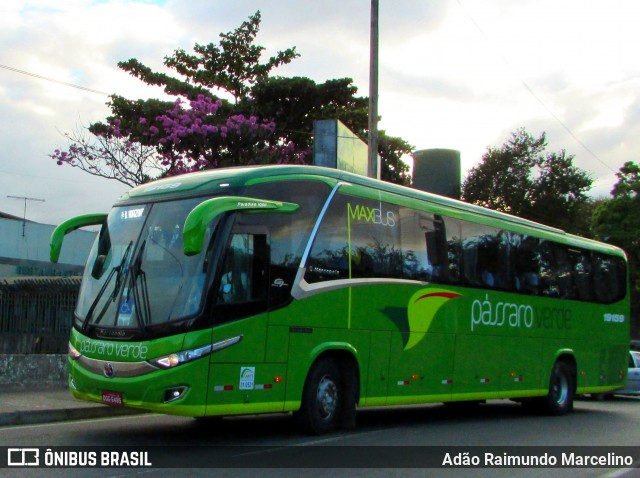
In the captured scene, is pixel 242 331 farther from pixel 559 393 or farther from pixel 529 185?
pixel 529 185

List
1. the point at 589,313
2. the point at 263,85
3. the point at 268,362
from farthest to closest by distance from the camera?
1. the point at 263,85
2. the point at 589,313
3. the point at 268,362

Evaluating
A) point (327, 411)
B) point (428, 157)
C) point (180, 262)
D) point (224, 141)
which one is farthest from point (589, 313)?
point (428, 157)

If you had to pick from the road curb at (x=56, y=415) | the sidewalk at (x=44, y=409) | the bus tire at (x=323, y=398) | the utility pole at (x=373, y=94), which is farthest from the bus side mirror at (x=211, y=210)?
the utility pole at (x=373, y=94)

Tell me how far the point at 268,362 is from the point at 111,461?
2.28 meters

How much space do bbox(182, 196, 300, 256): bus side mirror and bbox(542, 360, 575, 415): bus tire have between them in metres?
8.38

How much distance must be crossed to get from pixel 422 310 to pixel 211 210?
4.97 metres

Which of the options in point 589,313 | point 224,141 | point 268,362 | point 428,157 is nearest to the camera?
point 268,362

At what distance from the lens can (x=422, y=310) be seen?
42.7 ft

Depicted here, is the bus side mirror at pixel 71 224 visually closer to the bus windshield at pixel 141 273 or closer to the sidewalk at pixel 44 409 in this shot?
the bus windshield at pixel 141 273

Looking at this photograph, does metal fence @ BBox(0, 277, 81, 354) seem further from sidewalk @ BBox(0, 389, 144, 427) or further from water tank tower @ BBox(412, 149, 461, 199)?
water tank tower @ BBox(412, 149, 461, 199)

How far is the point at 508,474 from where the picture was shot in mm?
8977

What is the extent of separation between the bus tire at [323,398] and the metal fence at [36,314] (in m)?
7.64

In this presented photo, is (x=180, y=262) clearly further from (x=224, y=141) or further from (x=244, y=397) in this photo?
(x=224, y=141)

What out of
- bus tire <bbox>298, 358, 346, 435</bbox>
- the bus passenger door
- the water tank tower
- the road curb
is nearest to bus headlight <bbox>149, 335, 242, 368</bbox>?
the bus passenger door
